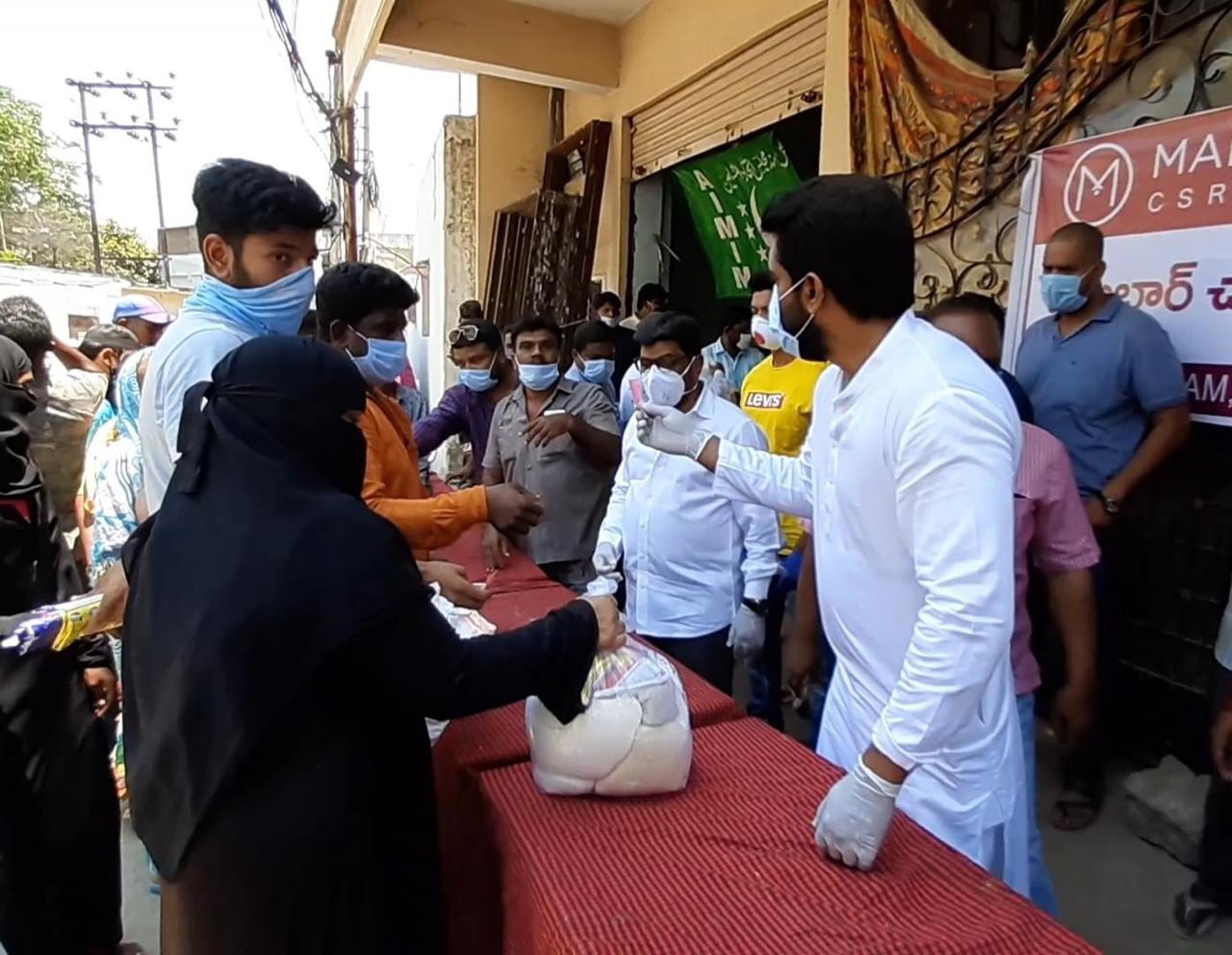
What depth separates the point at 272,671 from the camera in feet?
3.36

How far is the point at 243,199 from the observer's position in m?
1.81

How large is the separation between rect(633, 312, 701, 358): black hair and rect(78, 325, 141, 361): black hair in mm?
2937

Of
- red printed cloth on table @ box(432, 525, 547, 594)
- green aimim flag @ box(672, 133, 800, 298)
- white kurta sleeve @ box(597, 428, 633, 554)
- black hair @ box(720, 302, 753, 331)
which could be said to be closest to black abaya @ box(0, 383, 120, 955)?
red printed cloth on table @ box(432, 525, 547, 594)

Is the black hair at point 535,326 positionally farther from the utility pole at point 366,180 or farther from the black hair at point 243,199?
the utility pole at point 366,180

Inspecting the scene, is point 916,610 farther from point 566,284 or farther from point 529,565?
point 566,284

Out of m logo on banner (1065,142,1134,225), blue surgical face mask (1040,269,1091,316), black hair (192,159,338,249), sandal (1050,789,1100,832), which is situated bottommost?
sandal (1050,789,1100,832)

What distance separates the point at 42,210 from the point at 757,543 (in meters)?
37.9

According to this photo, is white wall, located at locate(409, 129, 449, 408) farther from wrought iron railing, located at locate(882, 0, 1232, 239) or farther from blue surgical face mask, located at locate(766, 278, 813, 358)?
blue surgical face mask, located at locate(766, 278, 813, 358)

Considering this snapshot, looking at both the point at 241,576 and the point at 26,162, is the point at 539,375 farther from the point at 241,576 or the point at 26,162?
the point at 26,162

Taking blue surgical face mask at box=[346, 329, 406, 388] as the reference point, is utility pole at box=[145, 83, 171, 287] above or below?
above

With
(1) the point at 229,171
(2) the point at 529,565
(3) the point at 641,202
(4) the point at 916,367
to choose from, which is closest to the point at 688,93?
(3) the point at 641,202

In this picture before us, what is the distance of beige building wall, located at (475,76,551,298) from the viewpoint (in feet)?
27.0

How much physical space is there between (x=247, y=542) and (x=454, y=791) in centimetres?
72

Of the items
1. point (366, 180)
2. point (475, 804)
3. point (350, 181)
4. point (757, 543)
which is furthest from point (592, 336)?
point (366, 180)
